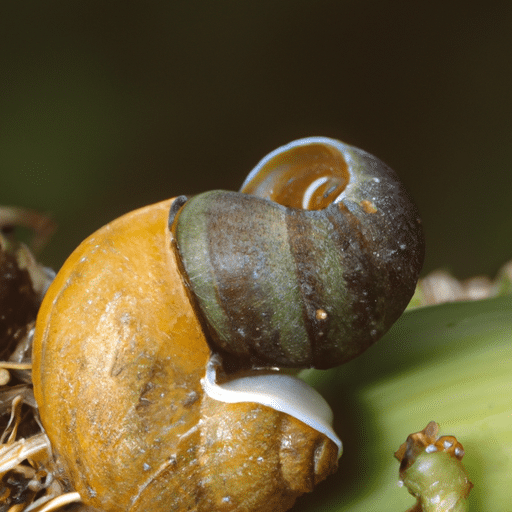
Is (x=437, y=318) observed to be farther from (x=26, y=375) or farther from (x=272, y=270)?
(x=26, y=375)

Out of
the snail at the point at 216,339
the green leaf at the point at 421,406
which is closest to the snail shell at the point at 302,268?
the snail at the point at 216,339

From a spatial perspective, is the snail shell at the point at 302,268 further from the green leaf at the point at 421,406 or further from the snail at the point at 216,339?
the green leaf at the point at 421,406

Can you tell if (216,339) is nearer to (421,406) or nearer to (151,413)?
(151,413)

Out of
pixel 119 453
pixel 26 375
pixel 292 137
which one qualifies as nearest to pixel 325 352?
pixel 119 453

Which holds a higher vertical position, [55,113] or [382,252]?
[55,113]

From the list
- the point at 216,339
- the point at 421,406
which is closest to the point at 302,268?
the point at 216,339

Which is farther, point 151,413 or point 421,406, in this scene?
point 421,406

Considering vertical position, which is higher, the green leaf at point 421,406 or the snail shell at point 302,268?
the snail shell at point 302,268
